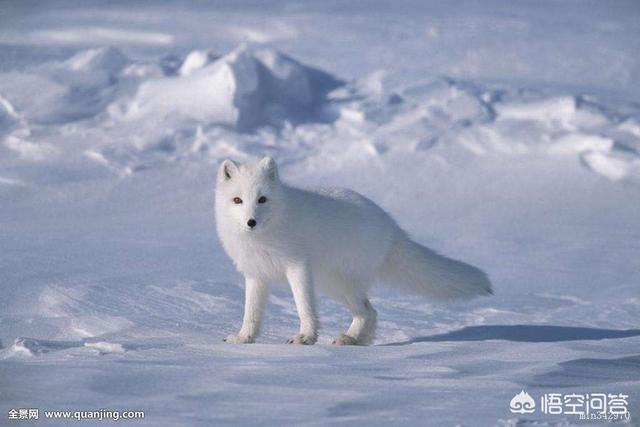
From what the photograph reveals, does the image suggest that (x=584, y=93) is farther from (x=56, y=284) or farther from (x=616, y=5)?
(x=56, y=284)

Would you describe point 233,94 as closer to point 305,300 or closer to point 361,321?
point 361,321

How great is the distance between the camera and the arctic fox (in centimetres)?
292

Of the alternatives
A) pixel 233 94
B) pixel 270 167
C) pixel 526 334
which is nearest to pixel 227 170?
pixel 270 167

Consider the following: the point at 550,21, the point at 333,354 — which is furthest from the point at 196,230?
the point at 550,21

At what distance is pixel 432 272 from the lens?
10.7ft

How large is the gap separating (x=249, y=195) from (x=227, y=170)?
20 cm

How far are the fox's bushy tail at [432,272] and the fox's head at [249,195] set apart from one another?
25.1 inches

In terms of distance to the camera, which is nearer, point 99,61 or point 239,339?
point 239,339

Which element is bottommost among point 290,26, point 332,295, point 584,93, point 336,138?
point 332,295

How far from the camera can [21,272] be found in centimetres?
390

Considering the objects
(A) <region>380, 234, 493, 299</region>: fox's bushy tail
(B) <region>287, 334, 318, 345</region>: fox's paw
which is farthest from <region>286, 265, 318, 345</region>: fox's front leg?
(A) <region>380, 234, 493, 299</region>: fox's bushy tail

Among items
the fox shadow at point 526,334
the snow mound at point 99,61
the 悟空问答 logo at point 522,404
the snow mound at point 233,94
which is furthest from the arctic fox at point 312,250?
the snow mound at point 99,61

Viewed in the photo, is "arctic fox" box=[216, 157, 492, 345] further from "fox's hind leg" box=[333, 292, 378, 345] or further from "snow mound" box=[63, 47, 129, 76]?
"snow mound" box=[63, 47, 129, 76]

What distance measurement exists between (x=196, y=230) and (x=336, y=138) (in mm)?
2153
